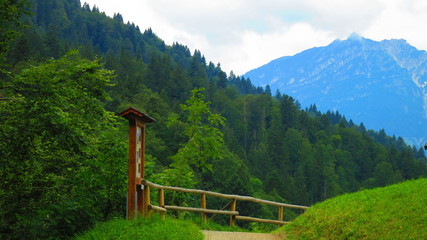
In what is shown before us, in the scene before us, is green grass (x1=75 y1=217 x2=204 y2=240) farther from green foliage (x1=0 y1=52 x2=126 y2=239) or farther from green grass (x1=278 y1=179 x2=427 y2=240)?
green grass (x1=278 y1=179 x2=427 y2=240)

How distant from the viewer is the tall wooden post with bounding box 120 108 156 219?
13656 mm

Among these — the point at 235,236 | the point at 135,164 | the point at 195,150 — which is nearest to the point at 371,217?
the point at 235,236

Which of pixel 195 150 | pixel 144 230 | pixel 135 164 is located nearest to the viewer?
pixel 144 230

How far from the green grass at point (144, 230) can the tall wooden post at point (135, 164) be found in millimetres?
490

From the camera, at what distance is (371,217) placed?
13.9 meters

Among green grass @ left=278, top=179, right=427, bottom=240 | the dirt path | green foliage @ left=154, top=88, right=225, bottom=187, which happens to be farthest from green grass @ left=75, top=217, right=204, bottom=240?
green foliage @ left=154, top=88, right=225, bottom=187

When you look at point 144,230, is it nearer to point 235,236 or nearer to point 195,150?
point 235,236

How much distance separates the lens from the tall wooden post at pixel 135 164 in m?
13.7

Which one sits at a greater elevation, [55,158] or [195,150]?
[195,150]

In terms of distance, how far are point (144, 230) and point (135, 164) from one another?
1881 mm

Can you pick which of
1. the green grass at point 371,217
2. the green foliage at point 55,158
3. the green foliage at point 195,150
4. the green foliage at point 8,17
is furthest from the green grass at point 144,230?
the green foliage at point 8,17

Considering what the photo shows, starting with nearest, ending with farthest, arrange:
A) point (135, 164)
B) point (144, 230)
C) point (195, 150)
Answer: point (144, 230) < point (135, 164) < point (195, 150)

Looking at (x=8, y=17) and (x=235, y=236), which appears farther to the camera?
(x=8, y=17)

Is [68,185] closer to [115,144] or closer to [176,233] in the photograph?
[115,144]
